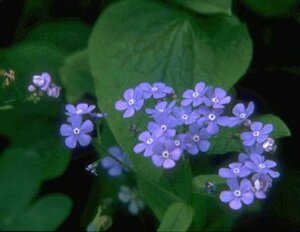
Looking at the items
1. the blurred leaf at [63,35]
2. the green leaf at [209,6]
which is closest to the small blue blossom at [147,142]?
the green leaf at [209,6]

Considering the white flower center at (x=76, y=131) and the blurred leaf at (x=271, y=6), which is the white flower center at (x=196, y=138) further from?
the blurred leaf at (x=271, y=6)

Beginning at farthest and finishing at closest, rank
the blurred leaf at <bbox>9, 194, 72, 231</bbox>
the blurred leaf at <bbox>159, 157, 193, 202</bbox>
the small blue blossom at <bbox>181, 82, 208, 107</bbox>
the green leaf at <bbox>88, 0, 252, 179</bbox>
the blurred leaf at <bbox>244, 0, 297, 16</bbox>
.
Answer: the blurred leaf at <bbox>244, 0, 297, 16</bbox> < the green leaf at <bbox>88, 0, 252, 179</bbox> < the blurred leaf at <bbox>159, 157, 193, 202</bbox> < the small blue blossom at <bbox>181, 82, 208, 107</bbox> < the blurred leaf at <bbox>9, 194, 72, 231</bbox>

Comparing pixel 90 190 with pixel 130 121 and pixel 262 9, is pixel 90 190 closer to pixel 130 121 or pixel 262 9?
pixel 130 121

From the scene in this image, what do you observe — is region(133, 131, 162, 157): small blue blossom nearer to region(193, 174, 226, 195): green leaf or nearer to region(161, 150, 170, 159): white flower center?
region(161, 150, 170, 159): white flower center

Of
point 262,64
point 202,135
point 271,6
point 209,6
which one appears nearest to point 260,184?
point 202,135

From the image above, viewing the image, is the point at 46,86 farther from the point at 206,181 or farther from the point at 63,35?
the point at 63,35

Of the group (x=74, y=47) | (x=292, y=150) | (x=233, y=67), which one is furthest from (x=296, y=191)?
(x=74, y=47)

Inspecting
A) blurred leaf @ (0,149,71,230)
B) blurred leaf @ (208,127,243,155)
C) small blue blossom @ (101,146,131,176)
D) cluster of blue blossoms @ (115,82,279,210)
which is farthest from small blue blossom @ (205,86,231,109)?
blurred leaf @ (0,149,71,230)

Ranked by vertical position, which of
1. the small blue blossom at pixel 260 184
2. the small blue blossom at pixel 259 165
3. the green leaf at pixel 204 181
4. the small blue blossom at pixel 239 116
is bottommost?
the green leaf at pixel 204 181
